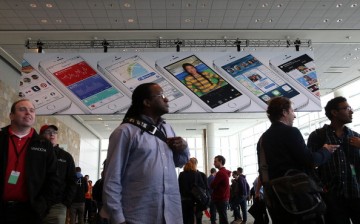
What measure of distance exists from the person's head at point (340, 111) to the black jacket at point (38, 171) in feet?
8.14

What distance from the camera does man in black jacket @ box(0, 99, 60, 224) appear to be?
7.78 feet

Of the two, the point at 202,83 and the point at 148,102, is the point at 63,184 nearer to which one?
the point at 148,102

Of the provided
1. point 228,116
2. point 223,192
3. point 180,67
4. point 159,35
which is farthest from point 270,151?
point 228,116

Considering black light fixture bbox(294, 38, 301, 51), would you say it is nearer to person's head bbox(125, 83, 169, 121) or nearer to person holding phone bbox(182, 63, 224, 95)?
person holding phone bbox(182, 63, 224, 95)

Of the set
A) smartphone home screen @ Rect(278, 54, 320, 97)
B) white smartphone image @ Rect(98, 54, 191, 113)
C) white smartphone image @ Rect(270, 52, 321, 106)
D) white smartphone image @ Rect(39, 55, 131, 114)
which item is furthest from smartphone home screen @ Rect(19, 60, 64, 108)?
smartphone home screen @ Rect(278, 54, 320, 97)

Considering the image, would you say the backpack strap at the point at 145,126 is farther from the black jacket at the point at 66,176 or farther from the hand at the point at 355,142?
the black jacket at the point at 66,176

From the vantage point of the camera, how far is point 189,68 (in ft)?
32.5

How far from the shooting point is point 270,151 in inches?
102

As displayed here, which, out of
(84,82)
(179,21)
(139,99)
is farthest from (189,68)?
(139,99)

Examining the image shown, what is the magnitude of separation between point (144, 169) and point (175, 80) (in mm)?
Answer: 7851

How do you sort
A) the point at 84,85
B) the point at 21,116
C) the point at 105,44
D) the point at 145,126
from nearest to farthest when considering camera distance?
the point at 145,126 → the point at 21,116 → the point at 84,85 → the point at 105,44

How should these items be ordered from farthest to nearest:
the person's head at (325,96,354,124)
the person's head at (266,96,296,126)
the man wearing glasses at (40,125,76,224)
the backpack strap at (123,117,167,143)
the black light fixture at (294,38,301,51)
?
1. the black light fixture at (294,38,301,51)
2. the man wearing glasses at (40,125,76,224)
3. the person's head at (325,96,354,124)
4. the person's head at (266,96,296,126)
5. the backpack strap at (123,117,167,143)

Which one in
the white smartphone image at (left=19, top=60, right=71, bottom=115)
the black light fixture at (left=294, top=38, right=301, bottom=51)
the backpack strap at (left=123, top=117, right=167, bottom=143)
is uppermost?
the black light fixture at (left=294, top=38, right=301, bottom=51)

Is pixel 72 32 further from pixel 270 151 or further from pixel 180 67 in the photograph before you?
pixel 270 151
